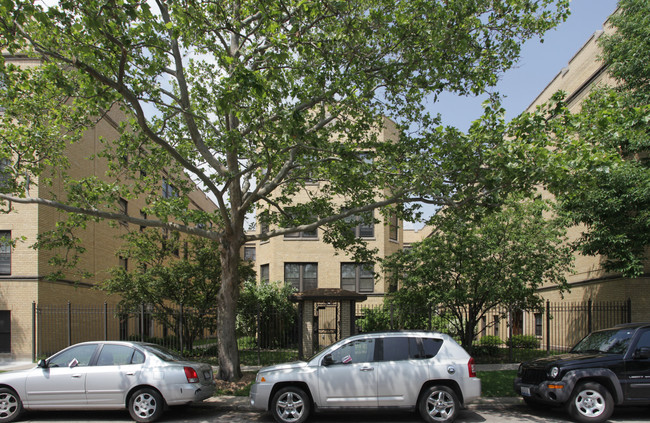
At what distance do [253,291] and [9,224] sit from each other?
32.7ft

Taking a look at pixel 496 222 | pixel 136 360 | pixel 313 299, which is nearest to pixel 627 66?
pixel 496 222

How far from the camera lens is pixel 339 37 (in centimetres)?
1088

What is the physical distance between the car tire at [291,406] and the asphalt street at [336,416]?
1.71 feet

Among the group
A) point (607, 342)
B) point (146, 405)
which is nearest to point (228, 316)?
point (146, 405)

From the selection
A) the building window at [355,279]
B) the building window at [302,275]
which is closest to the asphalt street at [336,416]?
the building window at [302,275]

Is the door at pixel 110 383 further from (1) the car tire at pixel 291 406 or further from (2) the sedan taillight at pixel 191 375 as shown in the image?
(1) the car tire at pixel 291 406

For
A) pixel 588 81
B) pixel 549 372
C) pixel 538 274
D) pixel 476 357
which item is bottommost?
pixel 476 357

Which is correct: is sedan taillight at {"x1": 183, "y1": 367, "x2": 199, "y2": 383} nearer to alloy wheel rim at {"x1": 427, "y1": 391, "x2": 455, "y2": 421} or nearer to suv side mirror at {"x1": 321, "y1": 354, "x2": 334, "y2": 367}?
suv side mirror at {"x1": 321, "y1": 354, "x2": 334, "y2": 367}

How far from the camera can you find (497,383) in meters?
11.9

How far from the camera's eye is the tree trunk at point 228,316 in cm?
1202

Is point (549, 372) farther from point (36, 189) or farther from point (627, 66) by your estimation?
point (36, 189)

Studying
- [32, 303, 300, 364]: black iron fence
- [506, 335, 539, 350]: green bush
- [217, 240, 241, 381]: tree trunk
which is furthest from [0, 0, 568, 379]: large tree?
[506, 335, 539, 350]: green bush

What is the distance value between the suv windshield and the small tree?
448 centimetres

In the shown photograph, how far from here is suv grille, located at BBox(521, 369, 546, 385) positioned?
9013 millimetres
